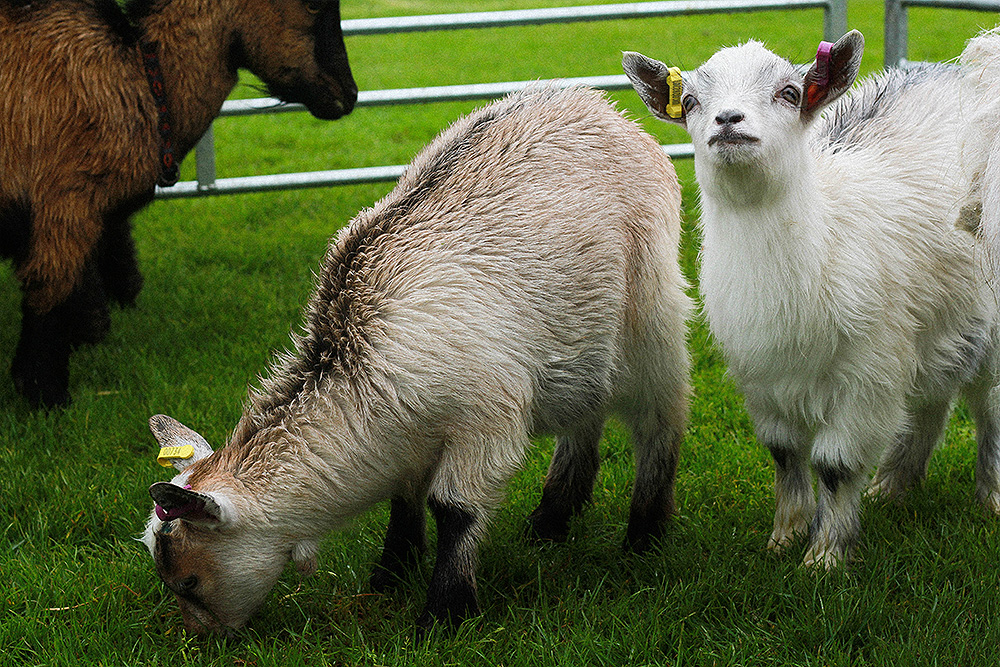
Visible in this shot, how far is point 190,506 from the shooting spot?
3246 mm

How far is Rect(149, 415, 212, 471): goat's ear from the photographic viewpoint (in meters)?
3.65

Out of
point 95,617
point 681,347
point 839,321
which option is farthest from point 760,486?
point 95,617

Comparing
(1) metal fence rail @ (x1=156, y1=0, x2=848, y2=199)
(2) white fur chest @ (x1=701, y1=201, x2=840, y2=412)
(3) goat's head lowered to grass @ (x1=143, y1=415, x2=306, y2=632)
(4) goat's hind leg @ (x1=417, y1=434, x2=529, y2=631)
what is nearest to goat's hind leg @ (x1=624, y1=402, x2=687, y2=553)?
(2) white fur chest @ (x1=701, y1=201, x2=840, y2=412)

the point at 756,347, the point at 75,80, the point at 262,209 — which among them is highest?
the point at 75,80

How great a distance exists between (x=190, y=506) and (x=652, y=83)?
6.69ft

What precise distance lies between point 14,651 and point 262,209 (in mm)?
5742

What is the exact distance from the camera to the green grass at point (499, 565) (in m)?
3.47

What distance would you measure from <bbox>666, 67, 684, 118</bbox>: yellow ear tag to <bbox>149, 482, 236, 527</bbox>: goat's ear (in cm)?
192

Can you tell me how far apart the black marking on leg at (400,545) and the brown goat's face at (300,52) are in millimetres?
2572

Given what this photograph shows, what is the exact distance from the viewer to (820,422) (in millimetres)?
3699

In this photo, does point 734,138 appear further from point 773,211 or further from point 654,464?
point 654,464

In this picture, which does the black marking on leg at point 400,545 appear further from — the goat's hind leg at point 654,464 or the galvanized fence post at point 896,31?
the galvanized fence post at point 896,31

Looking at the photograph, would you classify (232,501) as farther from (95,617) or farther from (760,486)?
(760,486)

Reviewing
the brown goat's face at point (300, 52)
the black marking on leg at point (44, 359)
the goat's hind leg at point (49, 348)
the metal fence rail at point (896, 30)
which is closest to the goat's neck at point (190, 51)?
the brown goat's face at point (300, 52)
